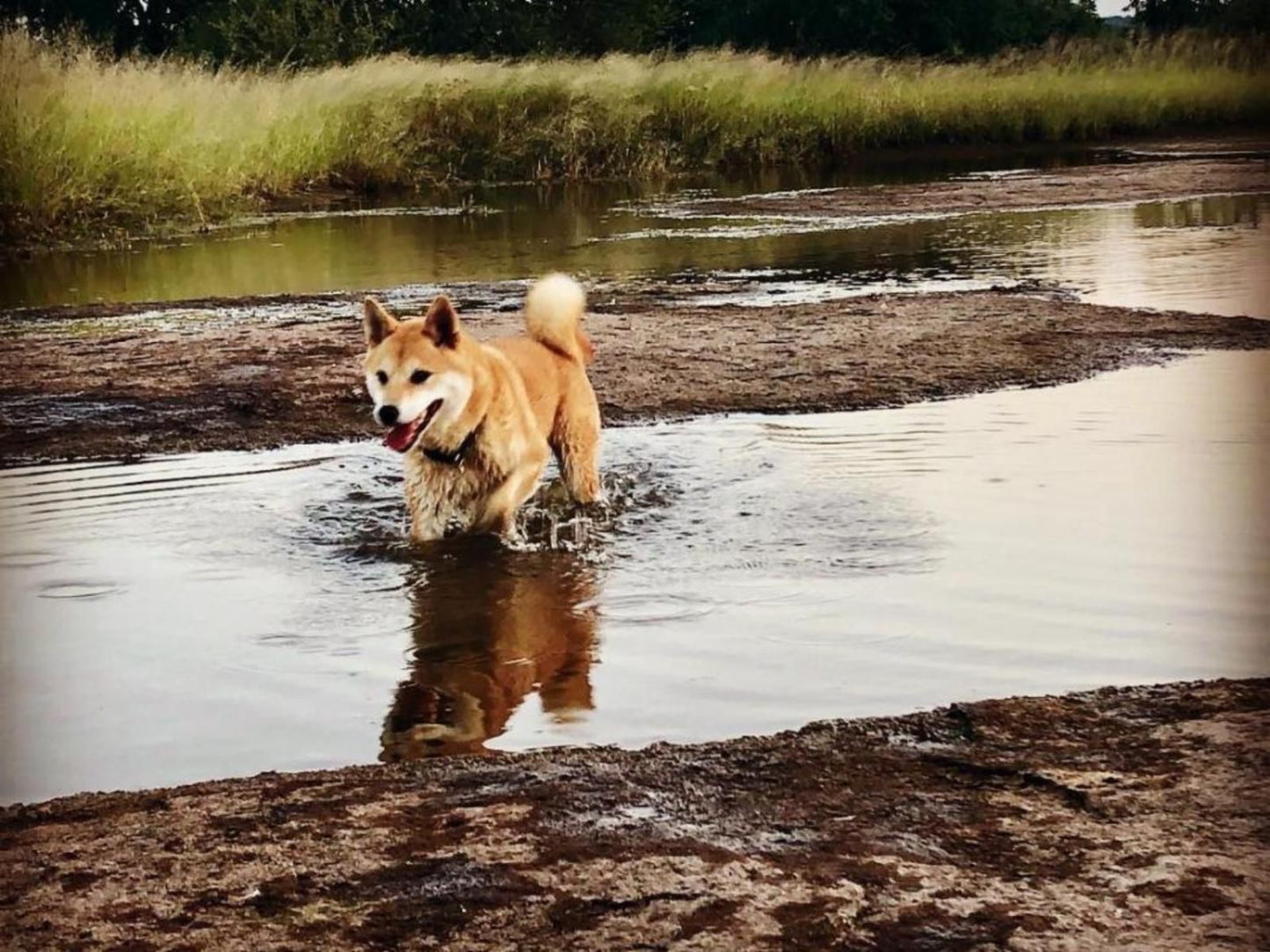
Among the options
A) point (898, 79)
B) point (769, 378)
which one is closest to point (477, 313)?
point (769, 378)

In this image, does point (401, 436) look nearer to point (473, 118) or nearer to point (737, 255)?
point (737, 255)

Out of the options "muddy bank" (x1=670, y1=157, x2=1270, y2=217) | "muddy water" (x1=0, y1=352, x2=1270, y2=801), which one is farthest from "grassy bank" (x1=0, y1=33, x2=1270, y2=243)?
"muddy water" (x1=0, y1=352, x2=1270, y2=801)

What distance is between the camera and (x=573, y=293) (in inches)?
229

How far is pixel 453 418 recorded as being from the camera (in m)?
5.03

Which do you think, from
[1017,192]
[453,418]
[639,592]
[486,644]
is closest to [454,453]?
[453,418]

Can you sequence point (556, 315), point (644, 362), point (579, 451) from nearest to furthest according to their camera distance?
point (579, 451) < point (556, 315) < point (644, 362)

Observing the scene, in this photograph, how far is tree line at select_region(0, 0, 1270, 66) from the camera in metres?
27.7

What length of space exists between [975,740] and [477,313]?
23.3ft

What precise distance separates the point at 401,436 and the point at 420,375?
0.61ft

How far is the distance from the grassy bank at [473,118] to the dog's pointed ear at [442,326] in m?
8.10

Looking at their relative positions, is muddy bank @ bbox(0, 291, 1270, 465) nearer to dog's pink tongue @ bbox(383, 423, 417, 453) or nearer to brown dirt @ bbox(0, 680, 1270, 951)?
dog's pink tongue @ bbox(383, 423, 417, 453)

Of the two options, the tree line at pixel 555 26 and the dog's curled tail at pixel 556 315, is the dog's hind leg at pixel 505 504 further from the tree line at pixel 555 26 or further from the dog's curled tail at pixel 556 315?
the tree line at pixel 555 26

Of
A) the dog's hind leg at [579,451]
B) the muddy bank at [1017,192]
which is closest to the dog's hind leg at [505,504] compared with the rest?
the dog's hind leg at [579,451]

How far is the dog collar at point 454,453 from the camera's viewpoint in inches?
200
